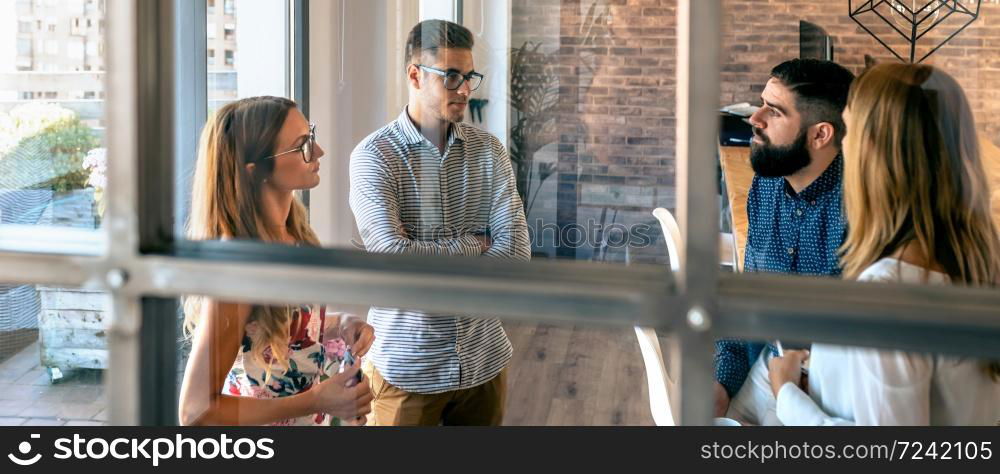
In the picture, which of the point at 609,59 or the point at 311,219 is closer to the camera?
the point at 311,219

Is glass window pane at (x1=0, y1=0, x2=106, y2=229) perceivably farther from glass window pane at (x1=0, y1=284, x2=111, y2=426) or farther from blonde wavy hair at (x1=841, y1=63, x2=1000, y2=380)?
blonde wavy hair at (x1=841, y1=63, x2=1000, y2=380)

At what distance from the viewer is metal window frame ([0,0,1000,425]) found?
54 cm

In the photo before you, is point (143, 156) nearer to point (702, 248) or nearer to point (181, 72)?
point (702, 248)

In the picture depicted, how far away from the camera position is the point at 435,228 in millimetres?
2512

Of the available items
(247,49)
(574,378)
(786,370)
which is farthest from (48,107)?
(786,370)

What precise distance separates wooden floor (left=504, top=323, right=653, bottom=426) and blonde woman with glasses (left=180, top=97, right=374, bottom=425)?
0.88 meters

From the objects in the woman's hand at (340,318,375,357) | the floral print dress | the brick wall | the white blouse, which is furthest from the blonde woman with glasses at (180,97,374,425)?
the brick wall

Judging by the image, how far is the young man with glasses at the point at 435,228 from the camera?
2191 millimetres

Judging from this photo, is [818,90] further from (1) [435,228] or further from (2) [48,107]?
(2) [48,107]

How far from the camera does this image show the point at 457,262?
0.62 meters

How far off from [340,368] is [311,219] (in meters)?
0.84

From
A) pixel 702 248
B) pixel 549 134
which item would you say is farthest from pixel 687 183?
pixel 549 134

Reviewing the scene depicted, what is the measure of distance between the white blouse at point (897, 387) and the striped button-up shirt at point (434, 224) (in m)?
1.01

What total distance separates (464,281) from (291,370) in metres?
1.28
